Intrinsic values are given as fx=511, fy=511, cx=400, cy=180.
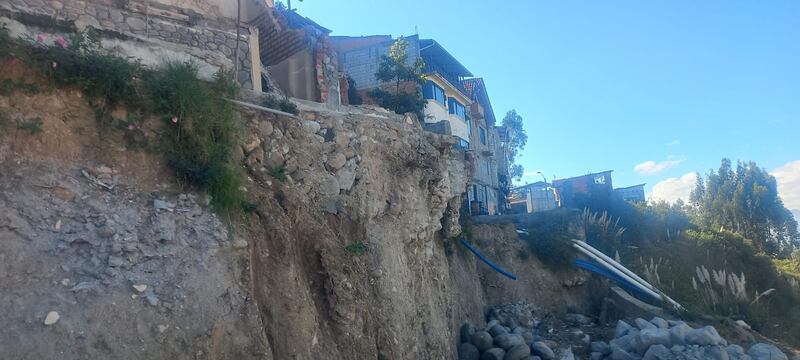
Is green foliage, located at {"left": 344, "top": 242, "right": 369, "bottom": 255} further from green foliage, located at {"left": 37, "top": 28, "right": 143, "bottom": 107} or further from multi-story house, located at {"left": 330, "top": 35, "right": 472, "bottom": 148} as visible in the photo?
multi-story house, located at {"left": 330, "top": 35, "right": 472, "bottom": 148}

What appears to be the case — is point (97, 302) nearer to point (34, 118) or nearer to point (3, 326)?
point (3, 326)

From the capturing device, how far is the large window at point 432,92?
25.7m

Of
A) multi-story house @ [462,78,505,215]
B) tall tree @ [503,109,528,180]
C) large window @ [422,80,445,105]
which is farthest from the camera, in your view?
tall tree @ [503,109,528,180]

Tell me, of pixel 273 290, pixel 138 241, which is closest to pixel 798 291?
pixel 273 290

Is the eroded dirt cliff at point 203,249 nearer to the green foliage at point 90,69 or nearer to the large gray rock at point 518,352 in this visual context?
the green foliage at point 90,69

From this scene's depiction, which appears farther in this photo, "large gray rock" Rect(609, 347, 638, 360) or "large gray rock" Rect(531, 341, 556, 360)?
"large gray rock" Rect(609, 347, 638, 360)

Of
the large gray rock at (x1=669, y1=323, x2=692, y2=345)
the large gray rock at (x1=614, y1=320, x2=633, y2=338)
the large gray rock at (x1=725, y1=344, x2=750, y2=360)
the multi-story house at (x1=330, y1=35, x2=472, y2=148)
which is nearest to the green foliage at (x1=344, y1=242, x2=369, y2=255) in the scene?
the large gray rock at (x1=669, y1=323, x2=692, y2=345)

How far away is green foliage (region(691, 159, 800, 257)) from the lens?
34.1 metres

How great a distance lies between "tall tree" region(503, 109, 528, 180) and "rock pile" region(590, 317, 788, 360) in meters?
35.7

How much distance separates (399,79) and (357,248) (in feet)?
47.9

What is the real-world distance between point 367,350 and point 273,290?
1979mm

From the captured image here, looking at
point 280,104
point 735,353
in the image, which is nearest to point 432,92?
point 735,353

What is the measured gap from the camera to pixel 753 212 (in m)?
34.9

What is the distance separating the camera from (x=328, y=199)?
28.0 feet
